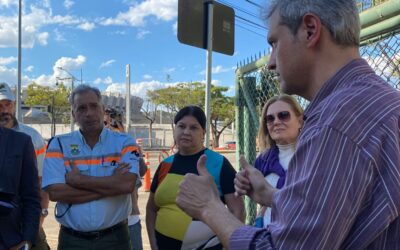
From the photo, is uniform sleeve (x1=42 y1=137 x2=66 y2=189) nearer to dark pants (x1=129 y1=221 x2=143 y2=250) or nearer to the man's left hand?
dark pants (x1=129 y1=221 x2=143 y2=250)

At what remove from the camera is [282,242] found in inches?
41.1

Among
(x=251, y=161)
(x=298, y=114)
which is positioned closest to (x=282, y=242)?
(x=298, y=114)

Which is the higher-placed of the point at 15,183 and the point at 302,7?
the point at 302,7

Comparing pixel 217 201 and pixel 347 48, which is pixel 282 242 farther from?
pixel 347 48

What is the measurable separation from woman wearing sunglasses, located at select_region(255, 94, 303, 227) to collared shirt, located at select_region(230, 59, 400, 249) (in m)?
1.78

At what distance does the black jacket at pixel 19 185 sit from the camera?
8.71 feet

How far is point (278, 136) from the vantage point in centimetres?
303

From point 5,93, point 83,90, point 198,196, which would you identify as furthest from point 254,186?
point 5,93

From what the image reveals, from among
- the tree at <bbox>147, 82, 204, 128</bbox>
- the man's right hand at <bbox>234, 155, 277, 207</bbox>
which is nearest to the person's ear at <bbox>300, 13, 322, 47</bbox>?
the man's right hand at <bbox>234, 155, 277, 207</bbox>

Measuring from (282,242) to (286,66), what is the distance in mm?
505

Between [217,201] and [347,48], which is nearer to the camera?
[347,48]

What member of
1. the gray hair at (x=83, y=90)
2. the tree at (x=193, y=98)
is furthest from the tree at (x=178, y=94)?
the gray hair at (x=83, y=90)

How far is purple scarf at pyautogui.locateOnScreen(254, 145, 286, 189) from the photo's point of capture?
2.81m

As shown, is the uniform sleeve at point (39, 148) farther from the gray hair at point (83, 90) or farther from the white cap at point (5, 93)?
the gray hair at point (83, 90)
